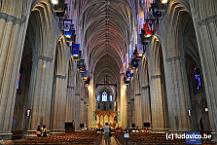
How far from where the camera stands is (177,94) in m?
13.7

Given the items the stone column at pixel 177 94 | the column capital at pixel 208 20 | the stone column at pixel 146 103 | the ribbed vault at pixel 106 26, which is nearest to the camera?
the column capital at pixel 208 20

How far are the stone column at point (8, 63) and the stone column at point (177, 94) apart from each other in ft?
33.5

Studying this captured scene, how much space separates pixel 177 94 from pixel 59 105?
417 inches

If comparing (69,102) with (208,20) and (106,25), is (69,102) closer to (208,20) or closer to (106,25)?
(208,20)

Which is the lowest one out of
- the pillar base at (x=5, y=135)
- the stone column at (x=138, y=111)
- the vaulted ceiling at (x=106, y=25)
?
the pillar base at (x=5, y=135)

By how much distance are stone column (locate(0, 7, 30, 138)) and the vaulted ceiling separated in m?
21.4

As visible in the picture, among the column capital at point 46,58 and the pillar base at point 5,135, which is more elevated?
the column capital at point 46,58

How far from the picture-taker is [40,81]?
45.4 feet

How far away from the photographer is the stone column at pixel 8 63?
873 cm

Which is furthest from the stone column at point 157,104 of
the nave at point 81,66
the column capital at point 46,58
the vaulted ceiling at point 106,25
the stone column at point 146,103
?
the vaulted ceiling at point 106,25

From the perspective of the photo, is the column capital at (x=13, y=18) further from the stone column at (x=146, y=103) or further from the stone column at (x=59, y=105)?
the stone column at (x=146, y=103)

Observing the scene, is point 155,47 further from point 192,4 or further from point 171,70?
point 192,4

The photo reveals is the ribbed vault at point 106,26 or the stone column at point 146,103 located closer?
the stone column at point 146,103

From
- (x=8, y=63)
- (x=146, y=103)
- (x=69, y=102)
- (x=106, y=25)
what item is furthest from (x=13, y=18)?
(x=106, y=25)
